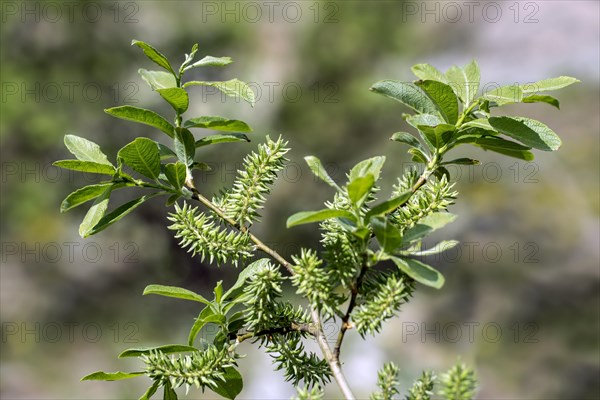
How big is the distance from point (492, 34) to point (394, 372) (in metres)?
4.59

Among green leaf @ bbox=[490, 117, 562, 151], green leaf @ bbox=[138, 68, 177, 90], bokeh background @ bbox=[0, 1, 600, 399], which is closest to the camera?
green leaf @ bbox=[490, 117, 562, 151]

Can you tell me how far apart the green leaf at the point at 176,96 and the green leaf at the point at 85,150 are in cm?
10

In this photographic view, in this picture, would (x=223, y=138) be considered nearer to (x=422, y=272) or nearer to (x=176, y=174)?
(x=176, y=174)

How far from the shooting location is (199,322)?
2.05 feet

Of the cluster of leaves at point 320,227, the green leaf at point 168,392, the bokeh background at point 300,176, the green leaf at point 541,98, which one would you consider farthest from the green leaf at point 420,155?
the bokeh background at point 300,176

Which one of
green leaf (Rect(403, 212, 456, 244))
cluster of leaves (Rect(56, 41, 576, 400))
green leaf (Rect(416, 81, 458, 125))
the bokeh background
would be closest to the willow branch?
cluster of leaves (Rect(56, 41, 576, 400))

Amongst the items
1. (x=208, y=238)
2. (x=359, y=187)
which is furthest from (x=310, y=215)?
(x=208, y=238)

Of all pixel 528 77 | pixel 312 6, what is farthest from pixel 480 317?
pixel 312 6

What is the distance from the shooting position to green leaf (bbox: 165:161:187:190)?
68cm

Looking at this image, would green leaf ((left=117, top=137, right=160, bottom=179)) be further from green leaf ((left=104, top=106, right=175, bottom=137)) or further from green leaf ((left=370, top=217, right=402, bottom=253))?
green leaf ((left=370, top=217, right=402, bottom=253))

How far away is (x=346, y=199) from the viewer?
62 cm

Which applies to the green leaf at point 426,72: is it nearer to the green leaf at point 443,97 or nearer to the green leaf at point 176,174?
the green leaf at point 443,97

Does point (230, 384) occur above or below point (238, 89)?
below

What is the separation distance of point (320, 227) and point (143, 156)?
0.18 metres
